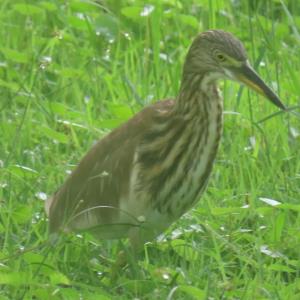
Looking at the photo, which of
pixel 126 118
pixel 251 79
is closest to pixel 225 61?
pixel 251 79

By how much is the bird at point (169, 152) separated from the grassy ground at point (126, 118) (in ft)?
0.59

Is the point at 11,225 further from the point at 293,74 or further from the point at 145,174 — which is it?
the point at 293,74

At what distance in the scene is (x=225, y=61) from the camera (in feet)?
21.3

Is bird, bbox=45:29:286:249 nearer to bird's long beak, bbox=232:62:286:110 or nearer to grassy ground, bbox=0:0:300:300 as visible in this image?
bird's long beak, bbox=232:62:286:110

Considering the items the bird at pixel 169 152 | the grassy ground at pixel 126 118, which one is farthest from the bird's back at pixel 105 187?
the grassy ground at pixel 126 118

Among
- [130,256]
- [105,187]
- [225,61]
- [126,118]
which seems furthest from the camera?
[126,118]

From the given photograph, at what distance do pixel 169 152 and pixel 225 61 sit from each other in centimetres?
45

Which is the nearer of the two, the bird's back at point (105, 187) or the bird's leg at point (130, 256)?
the bird's leg at point (130, 256)

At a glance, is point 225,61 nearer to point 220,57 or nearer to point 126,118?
point 220,57

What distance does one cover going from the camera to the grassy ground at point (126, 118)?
249 inches

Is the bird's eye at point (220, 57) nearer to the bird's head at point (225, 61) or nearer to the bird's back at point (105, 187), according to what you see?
the bird's head at point (225, 61)

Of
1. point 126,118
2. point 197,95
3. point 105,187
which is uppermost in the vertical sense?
point 197,95

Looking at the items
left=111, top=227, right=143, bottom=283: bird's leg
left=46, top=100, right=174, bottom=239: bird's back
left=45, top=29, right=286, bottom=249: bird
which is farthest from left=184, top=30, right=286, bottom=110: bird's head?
left=111, top=227, right=143, bottom=283: bird's leg

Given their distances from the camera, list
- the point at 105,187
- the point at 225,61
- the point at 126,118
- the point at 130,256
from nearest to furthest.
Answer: the point at 130,256 → the point at 225,61 → the point at 105,187 → the point at 126,118
